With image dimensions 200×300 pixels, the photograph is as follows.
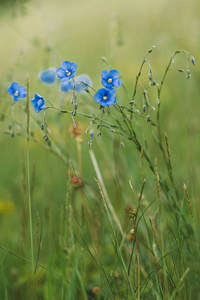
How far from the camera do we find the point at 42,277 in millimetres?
1998

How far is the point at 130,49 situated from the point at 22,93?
5326mm

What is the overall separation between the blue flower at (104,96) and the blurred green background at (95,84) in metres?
0.35

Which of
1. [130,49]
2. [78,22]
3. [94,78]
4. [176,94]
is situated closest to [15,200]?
[176,94]

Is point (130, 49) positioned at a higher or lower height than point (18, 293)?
higher

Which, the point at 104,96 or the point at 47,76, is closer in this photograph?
the point at 104,96

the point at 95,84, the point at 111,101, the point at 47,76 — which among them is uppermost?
the point at 95,84

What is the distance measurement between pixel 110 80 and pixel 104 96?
0.19ft

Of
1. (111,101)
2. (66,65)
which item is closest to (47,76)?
(66,65)

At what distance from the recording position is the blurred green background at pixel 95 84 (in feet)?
7.67

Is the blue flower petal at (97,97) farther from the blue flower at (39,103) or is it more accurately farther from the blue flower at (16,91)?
the blue flower at (16,91)

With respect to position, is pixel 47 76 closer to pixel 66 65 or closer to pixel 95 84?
pixel 66 65

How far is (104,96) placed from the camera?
4.25 ft

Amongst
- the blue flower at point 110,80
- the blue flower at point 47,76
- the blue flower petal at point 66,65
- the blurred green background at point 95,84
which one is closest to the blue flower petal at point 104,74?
the blue flower at point 110,80

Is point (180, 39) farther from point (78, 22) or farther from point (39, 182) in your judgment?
point (78, 22)
